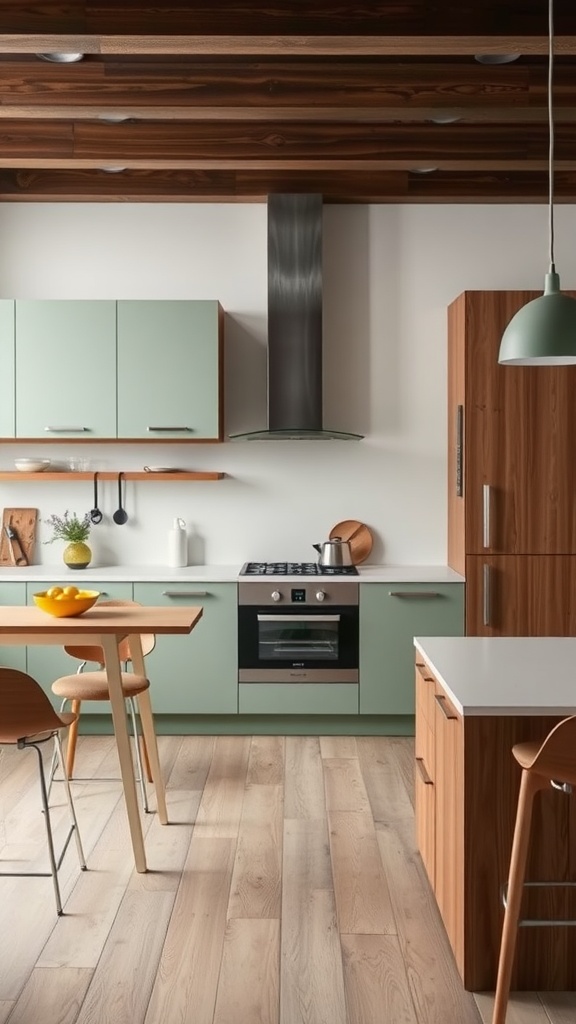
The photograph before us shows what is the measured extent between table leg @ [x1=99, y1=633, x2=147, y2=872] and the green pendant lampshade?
164 cm

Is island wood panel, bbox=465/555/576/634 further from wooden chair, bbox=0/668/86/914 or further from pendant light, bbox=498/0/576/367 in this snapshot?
wooden chair, bbox=0/668/86/914

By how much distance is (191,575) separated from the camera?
4.92 m

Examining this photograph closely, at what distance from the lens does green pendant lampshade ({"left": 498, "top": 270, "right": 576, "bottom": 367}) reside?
2.63 m

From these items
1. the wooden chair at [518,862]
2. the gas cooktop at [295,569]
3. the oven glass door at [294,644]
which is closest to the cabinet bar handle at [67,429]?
the gas cooktop at [295,569]

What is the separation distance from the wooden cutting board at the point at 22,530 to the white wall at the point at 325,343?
80mm

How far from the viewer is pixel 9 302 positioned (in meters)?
4.96

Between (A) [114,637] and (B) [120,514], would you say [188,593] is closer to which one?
(B) [120,514]

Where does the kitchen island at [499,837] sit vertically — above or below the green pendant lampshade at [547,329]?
below

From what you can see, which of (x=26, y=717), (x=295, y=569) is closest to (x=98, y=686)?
(x=26, y=717)

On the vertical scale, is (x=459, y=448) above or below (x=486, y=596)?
above

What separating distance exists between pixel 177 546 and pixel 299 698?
1082 mm

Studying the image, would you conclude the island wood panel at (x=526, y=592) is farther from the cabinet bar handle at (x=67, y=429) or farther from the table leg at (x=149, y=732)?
the cabinet bar handle at (x=67, y=429)

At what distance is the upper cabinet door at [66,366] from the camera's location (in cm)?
496

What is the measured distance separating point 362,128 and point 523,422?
5.25ft
